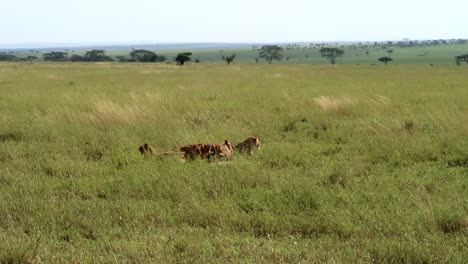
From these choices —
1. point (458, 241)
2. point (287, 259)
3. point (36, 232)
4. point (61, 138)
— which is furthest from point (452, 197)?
point (61, 138)

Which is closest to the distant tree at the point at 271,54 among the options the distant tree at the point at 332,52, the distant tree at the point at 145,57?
the distant tree at the point at 332,52

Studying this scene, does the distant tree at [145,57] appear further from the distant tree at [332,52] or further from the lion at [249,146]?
the lion at [249,146]

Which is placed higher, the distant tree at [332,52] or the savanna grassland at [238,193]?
the savanna grassland at [238,193]

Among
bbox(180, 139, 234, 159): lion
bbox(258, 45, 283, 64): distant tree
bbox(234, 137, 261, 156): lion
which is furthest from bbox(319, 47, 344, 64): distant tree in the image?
bbox(180, 139, 234, 159): lion

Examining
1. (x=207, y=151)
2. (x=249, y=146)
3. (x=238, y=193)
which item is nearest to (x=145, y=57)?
Answer: (x=249, y=146)

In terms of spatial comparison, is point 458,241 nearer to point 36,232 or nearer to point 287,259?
point 287,259

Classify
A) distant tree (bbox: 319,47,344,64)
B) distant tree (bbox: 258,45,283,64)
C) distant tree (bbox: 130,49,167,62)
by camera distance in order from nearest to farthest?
distant tree (bbox: 130,49,167,62)
distant tree (bbox: 319,47,344,64)
distant tree (bbox: 258,45,283,64)

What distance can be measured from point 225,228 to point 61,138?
18.0ft

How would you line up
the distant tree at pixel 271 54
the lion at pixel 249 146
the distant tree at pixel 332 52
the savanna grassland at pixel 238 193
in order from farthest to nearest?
the distant tree at pixel 271 54, the distant tree at pixel 332 52, the lion at pixel 249 146, the savanna grassland at pixel 238 193

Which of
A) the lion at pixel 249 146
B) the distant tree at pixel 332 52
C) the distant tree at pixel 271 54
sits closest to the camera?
the lion at pixel 249 146

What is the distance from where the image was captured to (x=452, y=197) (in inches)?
225

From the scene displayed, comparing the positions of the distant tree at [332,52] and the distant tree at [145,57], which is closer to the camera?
the distant tree at [145,57]

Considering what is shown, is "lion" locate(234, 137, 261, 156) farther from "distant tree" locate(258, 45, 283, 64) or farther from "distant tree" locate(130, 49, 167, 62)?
"distant tree" locate(258, 45, 283, 64)

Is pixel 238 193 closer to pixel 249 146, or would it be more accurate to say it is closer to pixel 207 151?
pixel 207 151
